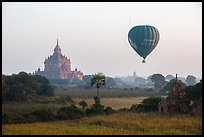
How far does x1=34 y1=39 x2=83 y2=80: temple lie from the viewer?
178 m

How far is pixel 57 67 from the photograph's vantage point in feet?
579

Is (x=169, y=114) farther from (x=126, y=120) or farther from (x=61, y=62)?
(x=61, y=62)

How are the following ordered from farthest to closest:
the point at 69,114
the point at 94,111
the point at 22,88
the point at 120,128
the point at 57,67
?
the point at 57,67 < the point at 22,88 < the point at 94,111 < the point at 69,114 < the point at 120,128

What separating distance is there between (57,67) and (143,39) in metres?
127

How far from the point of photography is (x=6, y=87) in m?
59.6

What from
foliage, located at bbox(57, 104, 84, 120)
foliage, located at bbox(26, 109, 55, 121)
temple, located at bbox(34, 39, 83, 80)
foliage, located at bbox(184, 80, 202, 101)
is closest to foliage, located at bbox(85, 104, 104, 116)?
foliage, located at bbox(57, 104, 84, 120)

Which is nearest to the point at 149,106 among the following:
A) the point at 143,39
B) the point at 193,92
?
the point at 193,92

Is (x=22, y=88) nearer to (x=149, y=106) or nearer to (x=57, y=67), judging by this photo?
(x=149, y=106)

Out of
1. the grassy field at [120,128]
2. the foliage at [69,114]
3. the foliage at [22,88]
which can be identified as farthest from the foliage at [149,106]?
the foliage at [22,88]

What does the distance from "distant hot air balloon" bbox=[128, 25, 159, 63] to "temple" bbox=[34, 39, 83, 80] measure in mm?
124095

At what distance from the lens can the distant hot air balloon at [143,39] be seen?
52.6 metres

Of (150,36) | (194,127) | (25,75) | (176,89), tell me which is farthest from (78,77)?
(194,127)

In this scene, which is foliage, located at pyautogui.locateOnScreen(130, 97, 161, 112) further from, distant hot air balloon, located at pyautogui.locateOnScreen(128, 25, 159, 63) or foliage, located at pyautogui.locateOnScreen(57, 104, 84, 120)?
distant hot air balloon, located at pyautogui.locateOnScreen(128, 25, 159, 63)

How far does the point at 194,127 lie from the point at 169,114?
10.1 m
